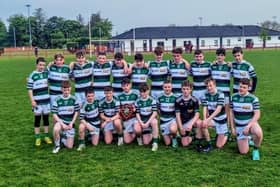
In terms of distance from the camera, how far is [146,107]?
7.10m

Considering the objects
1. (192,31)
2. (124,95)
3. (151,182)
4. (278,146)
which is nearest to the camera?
(151,182)

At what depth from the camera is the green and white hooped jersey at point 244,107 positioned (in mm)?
6348

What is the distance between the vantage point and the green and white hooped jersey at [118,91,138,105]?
24.0ft

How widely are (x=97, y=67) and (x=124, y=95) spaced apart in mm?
795

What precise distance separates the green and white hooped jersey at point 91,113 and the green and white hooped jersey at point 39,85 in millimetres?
819

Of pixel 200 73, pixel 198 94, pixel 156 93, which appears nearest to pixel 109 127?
pixel 156 93

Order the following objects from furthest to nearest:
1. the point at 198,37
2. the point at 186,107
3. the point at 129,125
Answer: the point at 198,37
the point at 129,125
the point at 186,107

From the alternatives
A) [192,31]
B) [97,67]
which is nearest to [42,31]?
[192,31]

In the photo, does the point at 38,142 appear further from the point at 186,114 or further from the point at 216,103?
the point at 216,103

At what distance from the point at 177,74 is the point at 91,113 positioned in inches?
67.3

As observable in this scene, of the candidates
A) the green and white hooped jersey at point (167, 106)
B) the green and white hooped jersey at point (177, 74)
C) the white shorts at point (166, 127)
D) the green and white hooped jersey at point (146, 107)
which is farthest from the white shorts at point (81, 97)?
the green and white hooped jersey at point (177, 74)

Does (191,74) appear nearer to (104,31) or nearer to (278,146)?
(278,146)

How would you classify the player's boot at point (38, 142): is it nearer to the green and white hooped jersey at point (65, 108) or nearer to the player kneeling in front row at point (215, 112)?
the green and white hooped jersey at point (65, 108)

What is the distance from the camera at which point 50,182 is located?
537 cm
